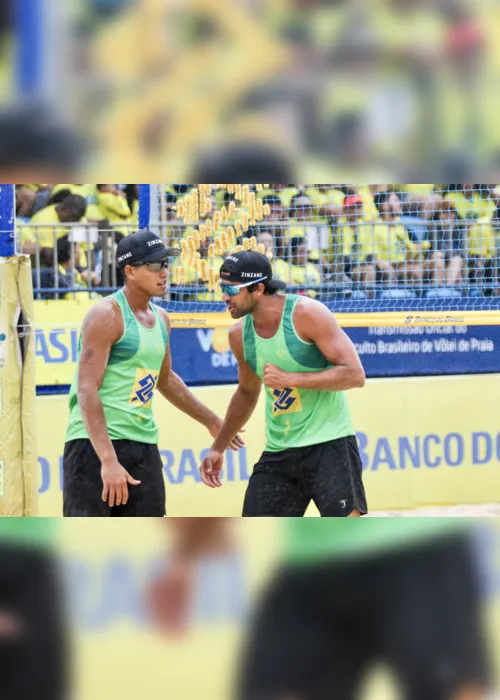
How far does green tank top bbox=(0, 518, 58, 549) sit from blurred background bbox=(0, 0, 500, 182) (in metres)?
0.70

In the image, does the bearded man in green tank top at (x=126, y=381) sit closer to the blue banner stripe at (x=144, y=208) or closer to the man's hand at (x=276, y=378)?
the man's hand at (x=276, y=378)

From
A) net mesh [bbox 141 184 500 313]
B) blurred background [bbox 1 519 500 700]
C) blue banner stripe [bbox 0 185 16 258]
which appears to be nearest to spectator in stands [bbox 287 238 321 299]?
net mesh [bbox 141 184 500 313]

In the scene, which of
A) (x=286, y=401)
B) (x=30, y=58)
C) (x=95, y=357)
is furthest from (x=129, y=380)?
(x=30, y=58)

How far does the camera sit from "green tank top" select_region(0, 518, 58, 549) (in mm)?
2031

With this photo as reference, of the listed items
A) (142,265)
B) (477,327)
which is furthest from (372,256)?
(142,265)

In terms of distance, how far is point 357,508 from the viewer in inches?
161

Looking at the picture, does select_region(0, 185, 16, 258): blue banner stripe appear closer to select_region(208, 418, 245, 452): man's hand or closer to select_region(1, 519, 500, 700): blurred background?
select_region(208, 418, 245, 452): man's hand

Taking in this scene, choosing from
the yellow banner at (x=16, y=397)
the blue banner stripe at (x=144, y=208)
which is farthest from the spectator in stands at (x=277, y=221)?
the yellow banner at (x=16, y=397)

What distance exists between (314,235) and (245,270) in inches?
98.5

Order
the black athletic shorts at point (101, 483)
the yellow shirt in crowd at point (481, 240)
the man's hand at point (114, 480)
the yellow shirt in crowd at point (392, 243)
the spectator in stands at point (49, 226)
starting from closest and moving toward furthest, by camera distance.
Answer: the man's hand at point (114, 480) → the black athletic shorts at point (101, 483) → the spectator in stands at point (49, 226) → the yellow shirt in crowd at point (392, 243) → the yellow shirt in crowd at point (481, 240)

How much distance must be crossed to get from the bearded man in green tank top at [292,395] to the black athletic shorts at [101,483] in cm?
26

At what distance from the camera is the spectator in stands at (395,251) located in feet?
21.6

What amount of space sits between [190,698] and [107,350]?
2067 millimetres

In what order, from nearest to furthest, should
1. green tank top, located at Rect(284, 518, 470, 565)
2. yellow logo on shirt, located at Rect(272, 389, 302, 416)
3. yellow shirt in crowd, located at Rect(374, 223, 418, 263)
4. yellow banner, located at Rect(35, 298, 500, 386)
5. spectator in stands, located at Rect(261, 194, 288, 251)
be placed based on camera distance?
green tank top, located at Rect(284, 518, 470, 565) → yellow logo on shirt, located at Rect(272, 389, 302, 416) → yellow banner, located at Rect(35, 298, 500, 386) → spectator in stands, located at Rect(261, 194, 288, 251) → yellow shirt in crowd, located at Rect(374, 223, 418, 263)
